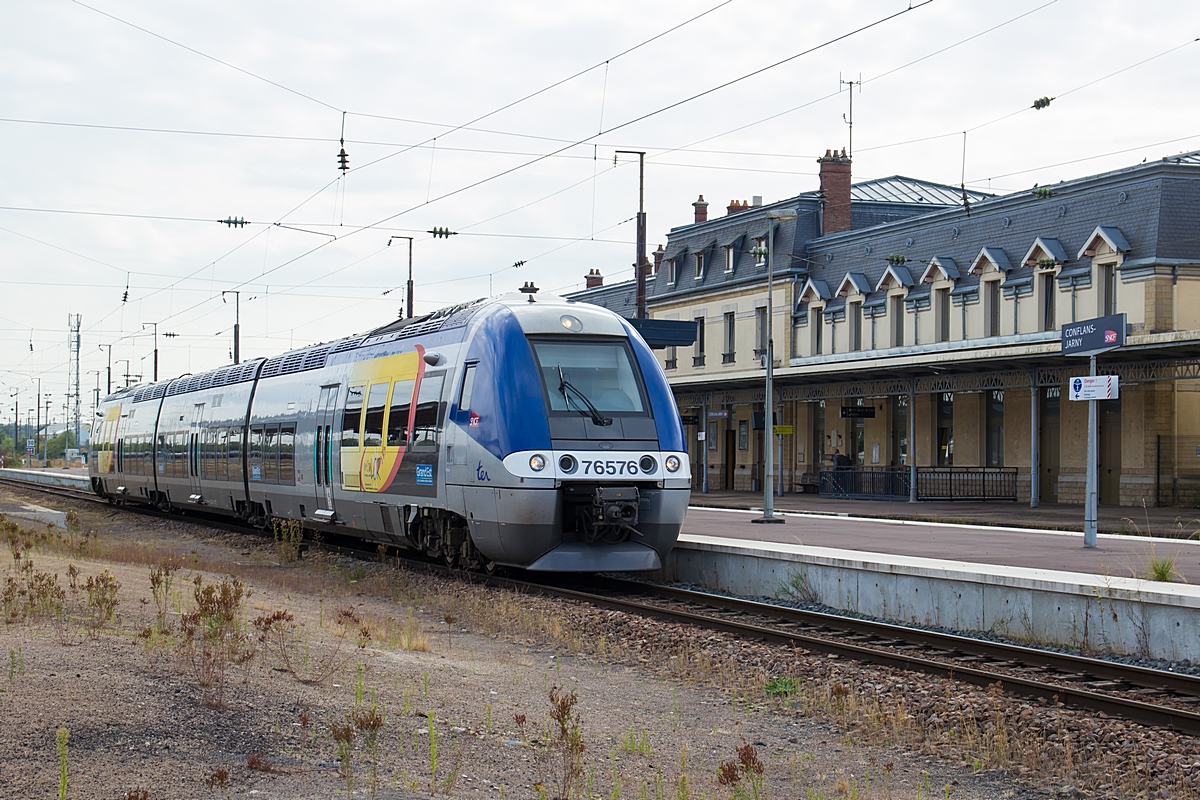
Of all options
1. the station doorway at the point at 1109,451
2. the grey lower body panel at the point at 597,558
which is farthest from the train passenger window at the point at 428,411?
the station doorway at the point at 1109,451

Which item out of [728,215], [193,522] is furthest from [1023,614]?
[728,215]

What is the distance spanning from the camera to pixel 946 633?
12.3m

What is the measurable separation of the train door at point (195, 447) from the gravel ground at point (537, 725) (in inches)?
680

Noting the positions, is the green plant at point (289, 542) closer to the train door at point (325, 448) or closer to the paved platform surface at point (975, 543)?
the train door at point (325, 448)

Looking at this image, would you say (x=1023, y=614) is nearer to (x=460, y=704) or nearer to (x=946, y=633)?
(x=946, y=633)

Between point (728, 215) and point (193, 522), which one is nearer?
point (193, 522)

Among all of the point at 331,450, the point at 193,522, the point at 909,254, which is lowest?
the point at 193,522

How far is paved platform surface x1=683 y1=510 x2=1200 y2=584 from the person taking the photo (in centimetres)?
1498

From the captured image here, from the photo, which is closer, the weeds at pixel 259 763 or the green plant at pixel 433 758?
the weeds at pixel 259 763

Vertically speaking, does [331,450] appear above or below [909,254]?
below

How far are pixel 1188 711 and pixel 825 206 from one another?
39292mm

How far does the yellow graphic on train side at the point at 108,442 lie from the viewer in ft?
123

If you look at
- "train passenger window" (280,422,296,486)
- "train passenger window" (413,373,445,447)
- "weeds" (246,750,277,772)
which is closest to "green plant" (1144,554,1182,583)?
"train passenger window" (413,373,445,447)

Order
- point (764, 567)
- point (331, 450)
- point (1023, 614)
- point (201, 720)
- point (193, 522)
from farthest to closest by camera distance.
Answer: point (193, 522), point (331, 450), point (764, 567), point (1023, 614), point (201, 720)
